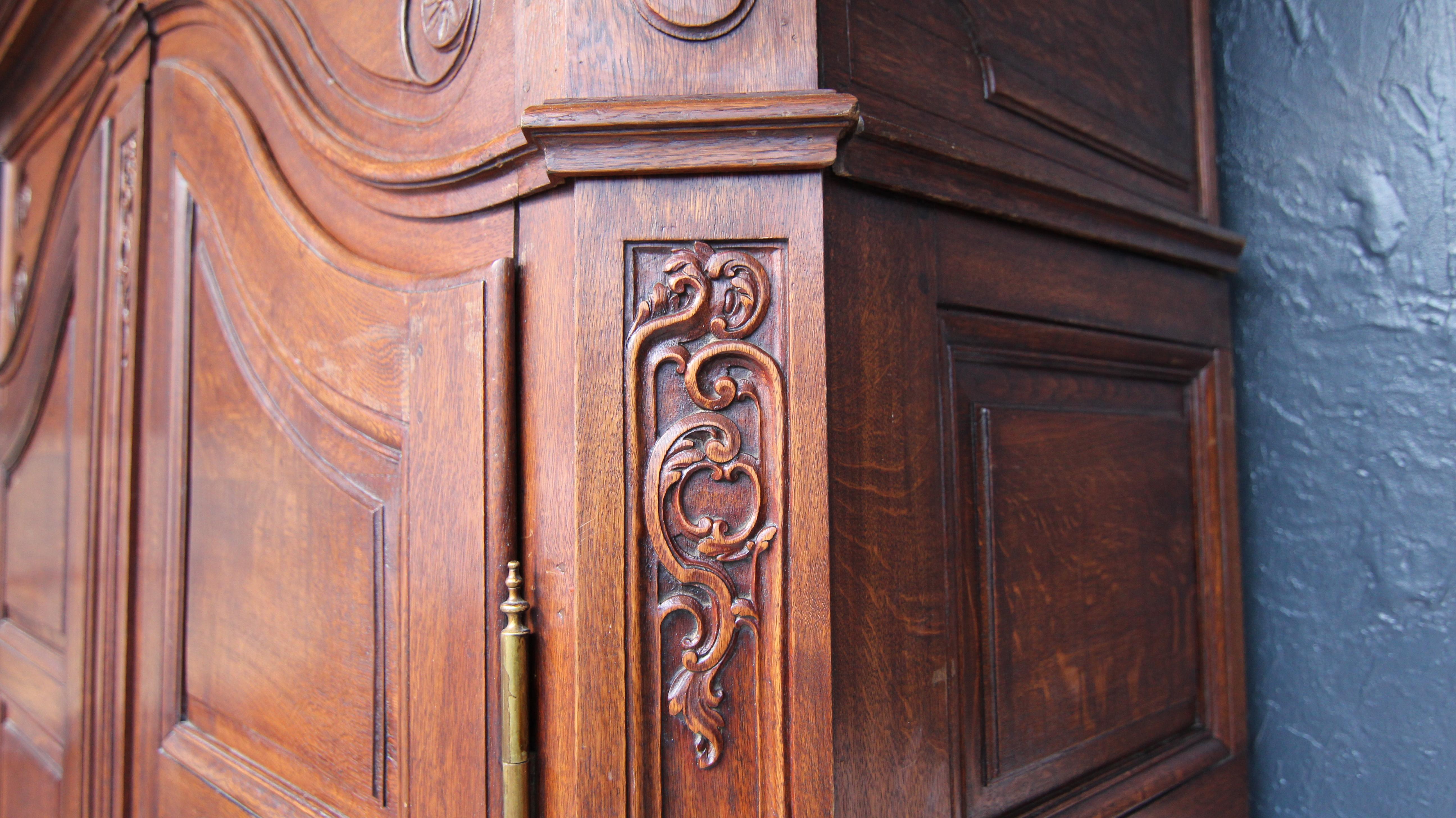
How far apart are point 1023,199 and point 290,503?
71 centimetres

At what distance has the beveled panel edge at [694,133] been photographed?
19.3 inches

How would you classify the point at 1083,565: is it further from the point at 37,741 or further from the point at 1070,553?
the point at 37,741

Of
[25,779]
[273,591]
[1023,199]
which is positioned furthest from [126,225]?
[1023,199]

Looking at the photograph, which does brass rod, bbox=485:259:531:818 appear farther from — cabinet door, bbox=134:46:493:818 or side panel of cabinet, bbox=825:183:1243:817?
side panel of cabinet, bbox=825:183:1243:817

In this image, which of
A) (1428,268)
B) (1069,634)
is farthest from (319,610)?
(1428,268)

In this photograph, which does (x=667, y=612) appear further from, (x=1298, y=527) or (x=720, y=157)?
(x=1298, y=527)

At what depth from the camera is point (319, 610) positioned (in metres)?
0.70

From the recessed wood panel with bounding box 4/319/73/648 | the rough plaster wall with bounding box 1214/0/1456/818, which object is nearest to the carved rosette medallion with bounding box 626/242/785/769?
the rough plaster wall with bounding box 1214/0/1456/818

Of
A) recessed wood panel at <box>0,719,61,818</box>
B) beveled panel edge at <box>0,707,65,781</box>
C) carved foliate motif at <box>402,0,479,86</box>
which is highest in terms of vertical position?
carved foliate motif at <box>402,0,479,86</box>

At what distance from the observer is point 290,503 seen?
731 millimetres

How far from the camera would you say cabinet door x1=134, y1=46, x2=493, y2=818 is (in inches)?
22.9

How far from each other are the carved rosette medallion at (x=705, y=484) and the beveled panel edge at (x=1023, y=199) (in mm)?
123

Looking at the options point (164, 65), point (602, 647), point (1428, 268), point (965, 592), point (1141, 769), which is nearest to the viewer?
point (602, 647)

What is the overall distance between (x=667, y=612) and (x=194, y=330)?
0.73m
